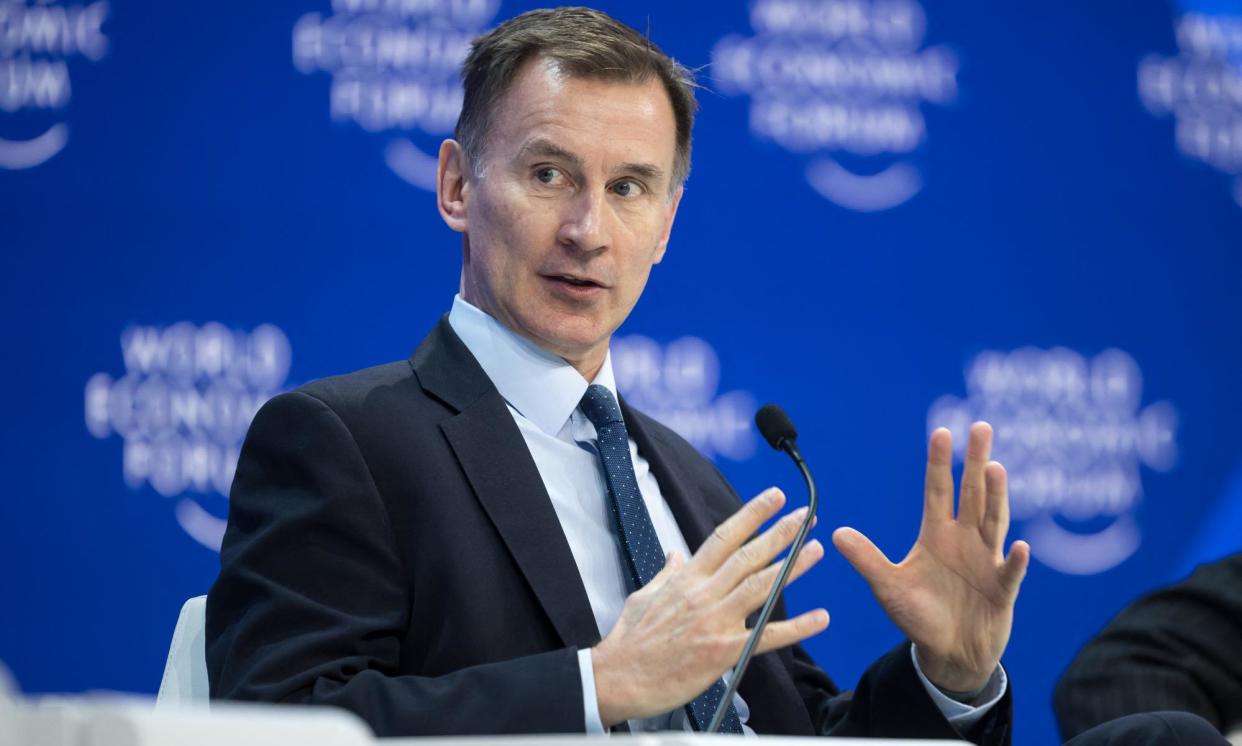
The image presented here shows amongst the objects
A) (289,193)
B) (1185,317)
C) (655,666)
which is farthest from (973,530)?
(1185,317)

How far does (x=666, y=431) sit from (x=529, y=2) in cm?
126

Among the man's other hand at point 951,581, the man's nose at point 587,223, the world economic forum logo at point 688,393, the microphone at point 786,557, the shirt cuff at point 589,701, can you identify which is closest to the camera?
the microphone at point 786,557

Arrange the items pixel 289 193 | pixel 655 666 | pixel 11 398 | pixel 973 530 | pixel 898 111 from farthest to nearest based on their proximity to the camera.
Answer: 1. pixel 898 111
2. pixel 289 193
3. pixel 11 398
4. pixel 973 530
5. pixel 655 666

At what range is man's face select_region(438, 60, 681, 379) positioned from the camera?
1.99m

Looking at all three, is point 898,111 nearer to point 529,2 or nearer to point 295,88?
point 529,2

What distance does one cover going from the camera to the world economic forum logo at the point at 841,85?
3291 millimetres

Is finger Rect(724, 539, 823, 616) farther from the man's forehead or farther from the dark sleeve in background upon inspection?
the dark sleeve in background

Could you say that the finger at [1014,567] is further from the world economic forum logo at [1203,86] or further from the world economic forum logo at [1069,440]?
the world economic forum logo at [1203,86]

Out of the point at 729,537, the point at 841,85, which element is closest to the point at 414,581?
the point at 729,537

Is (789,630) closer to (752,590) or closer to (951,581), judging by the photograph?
(752,590)

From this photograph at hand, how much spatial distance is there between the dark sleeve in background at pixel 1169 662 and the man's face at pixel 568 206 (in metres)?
1.00

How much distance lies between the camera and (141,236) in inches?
113

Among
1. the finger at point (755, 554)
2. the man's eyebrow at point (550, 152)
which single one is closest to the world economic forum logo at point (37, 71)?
the man's eyebrow at point (550, 152)

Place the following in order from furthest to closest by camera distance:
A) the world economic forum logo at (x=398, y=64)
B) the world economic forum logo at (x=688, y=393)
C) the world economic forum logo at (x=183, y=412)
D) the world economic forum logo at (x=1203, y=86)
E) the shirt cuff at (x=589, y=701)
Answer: the world economic forum logo at (x=1203, y=86) → the world economic forum logo at (x=688, y=393) → the world economic forum logo at (x=398, y=64) → the world economic forum logo at (x=183, y=412) → the shirt cuff at (x=589, y=701)
